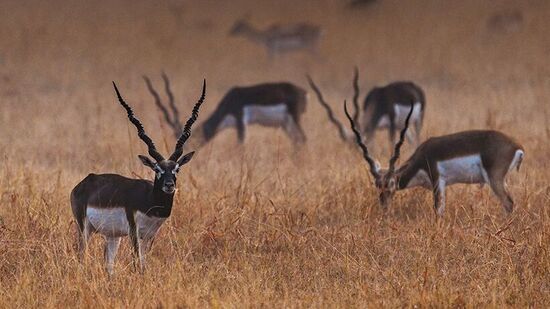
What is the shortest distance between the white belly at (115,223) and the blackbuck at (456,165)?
7.72 feet

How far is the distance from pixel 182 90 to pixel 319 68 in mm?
5170

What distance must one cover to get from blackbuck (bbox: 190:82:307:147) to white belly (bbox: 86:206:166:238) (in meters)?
7.17

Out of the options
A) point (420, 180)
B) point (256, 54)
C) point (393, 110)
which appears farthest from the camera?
point (256, 54)

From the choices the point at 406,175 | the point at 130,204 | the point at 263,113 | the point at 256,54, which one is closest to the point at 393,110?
the point at 263,113

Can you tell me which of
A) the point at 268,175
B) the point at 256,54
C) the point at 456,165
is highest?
the point at 256,54

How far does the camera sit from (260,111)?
1373 centimetres

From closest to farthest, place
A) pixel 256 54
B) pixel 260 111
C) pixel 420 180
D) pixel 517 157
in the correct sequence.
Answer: pixel 517 157, pixel 420 180, pixel 260 111, pixel 256 54

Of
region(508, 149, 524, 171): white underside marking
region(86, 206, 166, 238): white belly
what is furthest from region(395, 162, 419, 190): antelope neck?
region(86, 206, 166, 238): white belly

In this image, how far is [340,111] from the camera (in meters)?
17.4

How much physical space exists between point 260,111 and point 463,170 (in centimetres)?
562

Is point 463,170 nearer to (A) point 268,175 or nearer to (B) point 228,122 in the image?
(A) point 268,175

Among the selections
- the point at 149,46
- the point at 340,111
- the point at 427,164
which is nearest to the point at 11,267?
the point at 427,164

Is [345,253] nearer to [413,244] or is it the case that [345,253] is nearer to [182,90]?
[413,244]

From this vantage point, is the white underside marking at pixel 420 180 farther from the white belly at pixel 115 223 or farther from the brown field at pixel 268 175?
the white belly at pixel 115 223
